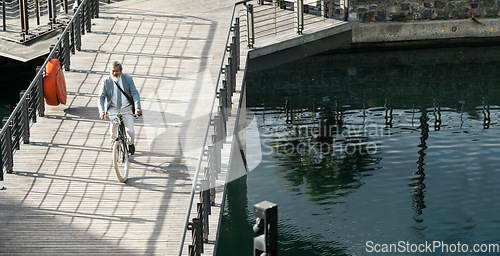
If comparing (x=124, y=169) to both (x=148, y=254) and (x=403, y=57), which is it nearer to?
(x=148, y=254)

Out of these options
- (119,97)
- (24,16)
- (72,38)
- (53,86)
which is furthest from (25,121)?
(24,16)

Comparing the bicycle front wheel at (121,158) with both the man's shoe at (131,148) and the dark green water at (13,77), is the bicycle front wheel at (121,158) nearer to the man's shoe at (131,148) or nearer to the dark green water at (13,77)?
the man's shoe at (131,148)

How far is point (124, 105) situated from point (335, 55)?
18.4m

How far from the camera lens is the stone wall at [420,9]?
1131 inches

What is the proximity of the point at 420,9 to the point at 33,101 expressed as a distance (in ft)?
58.1

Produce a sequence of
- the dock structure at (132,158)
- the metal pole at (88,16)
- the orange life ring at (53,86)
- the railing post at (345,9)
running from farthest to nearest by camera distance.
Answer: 1. the metal pole at (88,16)
2. the railing post at (345,9)
3. the orange life ring at (53,86)
4. the dock structure at (132,158)

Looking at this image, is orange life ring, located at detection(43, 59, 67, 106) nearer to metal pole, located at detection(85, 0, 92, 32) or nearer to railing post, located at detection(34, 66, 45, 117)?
railing post, located at detection(34, 66, 45, 117)

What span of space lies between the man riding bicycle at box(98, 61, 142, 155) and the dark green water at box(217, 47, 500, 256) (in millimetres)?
4170

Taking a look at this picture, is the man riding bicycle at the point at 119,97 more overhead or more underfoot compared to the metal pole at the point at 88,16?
more underfoot

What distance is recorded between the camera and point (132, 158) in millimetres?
13250

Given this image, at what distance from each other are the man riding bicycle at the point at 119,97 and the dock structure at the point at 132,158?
2.82ft

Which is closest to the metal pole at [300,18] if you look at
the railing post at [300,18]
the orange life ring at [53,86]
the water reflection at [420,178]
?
the railing post at [300,18]

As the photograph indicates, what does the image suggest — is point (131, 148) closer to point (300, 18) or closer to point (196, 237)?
point (196, 237)

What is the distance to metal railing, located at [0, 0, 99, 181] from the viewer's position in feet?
41.5
